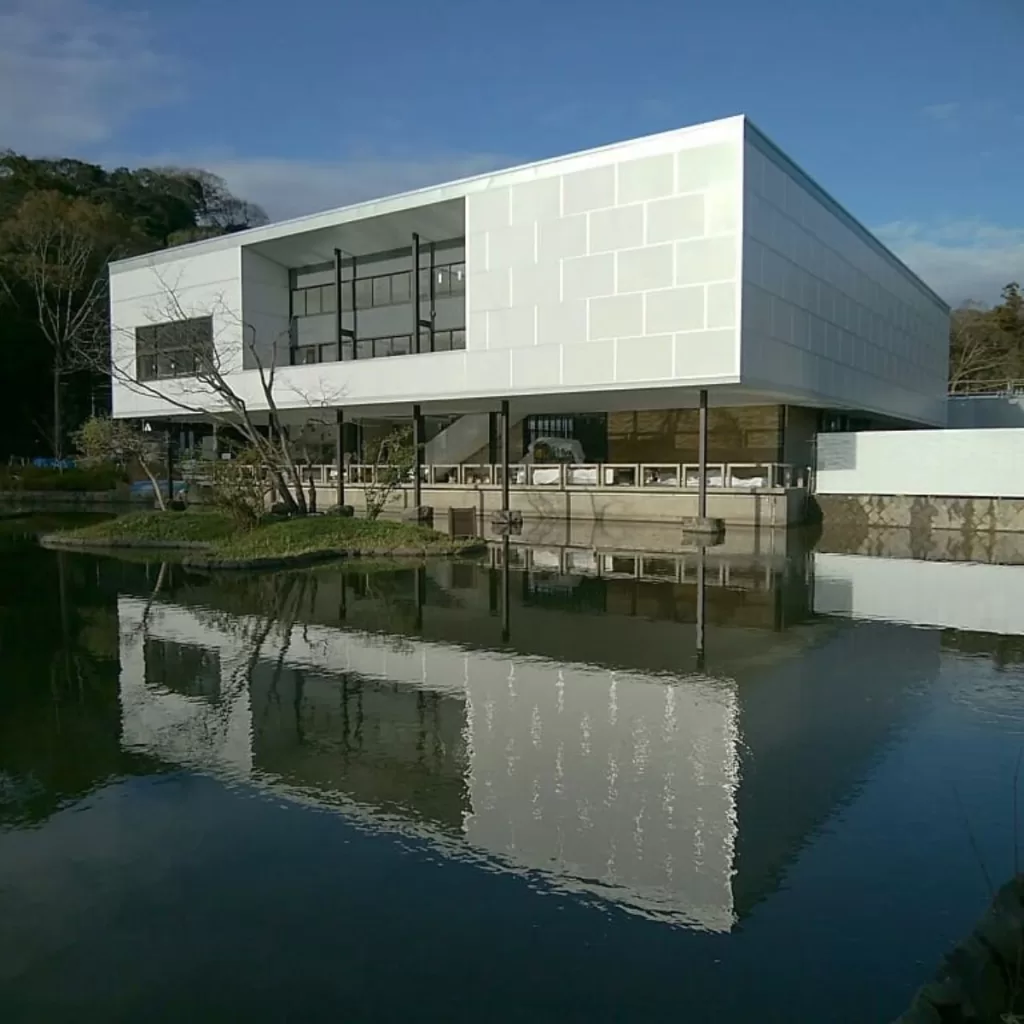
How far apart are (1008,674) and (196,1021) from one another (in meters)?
7.42

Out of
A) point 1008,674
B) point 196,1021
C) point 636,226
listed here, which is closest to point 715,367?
point 636,226

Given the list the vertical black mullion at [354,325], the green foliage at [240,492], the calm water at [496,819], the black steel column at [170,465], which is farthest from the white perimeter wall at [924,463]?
the black steel column at [170,465]

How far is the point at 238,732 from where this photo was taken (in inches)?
249

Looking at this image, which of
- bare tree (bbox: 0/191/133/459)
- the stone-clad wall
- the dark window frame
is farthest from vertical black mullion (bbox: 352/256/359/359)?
bare tree (bbox: 0/191/133/459)

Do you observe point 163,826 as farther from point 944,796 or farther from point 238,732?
point 944,796

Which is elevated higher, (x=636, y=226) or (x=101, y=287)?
(x=101, y=287)

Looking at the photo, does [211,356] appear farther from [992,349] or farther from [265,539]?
[992,349]

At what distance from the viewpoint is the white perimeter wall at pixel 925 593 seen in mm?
10852

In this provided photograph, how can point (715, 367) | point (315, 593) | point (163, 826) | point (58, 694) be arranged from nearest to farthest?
point (163, 826)
point (58, 694)
point (315, 593)
point (715, 367)

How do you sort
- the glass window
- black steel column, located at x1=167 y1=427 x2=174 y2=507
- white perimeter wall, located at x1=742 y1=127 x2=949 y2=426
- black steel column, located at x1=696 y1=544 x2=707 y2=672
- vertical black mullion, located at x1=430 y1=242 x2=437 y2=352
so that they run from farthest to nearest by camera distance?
black steel column, located at x1=167 y1=427 x2=174 y2=507 < the glass window < vertical black mullion, located at x1=430 y1=242 x2=437 y2=352 < white perimeter wall, located at x1=742 y1=127 x2=949 y2=426 < black steel column, located at x1=696 y1=544 x2=707 y2=672

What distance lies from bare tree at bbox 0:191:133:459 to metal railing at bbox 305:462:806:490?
23.4 meters

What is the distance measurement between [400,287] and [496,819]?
2632 centimetres

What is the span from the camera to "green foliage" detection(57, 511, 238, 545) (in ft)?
64.0

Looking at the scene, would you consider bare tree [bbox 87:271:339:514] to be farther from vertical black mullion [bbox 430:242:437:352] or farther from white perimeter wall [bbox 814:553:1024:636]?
white perimeter wall [bbox 814:553:1024:636]
